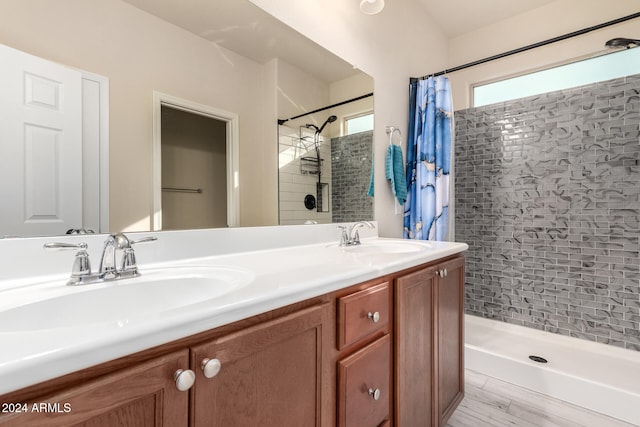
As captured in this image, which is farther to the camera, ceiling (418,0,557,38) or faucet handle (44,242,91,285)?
ceiling (418,0,557,38)

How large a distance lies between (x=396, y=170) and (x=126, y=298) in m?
1.73

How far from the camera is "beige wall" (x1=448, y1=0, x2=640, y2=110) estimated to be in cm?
211

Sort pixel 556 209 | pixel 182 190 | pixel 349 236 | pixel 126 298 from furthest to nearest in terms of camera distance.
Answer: pixel 556 209, pixel 349 236, pixel 182 190, pixel 126 298

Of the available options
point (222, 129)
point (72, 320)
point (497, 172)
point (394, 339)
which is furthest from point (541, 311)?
point (72, 320)

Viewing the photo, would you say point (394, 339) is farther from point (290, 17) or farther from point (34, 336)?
point (290, 17)

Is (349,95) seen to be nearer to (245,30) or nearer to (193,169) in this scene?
(245,30)

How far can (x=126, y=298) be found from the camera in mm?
733

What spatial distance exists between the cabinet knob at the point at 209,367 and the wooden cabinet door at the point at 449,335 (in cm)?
99

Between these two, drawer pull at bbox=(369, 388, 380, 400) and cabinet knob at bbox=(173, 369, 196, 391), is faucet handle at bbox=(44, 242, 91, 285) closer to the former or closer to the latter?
cabinet knob at bbox=(173, 369, 196, 391)

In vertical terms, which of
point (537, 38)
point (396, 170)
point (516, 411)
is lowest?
point (516, 411)

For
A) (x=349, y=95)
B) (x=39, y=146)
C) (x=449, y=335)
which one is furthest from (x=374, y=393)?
(x=349, y=95)

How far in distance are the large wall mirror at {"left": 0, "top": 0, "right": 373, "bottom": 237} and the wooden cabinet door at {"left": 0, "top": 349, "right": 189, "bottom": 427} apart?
60cm

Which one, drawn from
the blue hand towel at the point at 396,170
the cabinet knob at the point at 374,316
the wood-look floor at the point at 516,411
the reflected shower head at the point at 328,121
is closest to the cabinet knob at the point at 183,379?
the cabinet knob at the point at 374,316

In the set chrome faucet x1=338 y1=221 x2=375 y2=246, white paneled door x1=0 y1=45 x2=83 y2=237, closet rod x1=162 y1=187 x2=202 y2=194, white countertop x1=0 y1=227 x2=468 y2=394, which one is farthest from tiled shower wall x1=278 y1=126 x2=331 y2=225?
white paneled door x1=0 y1=45 x2=83 y2=237
